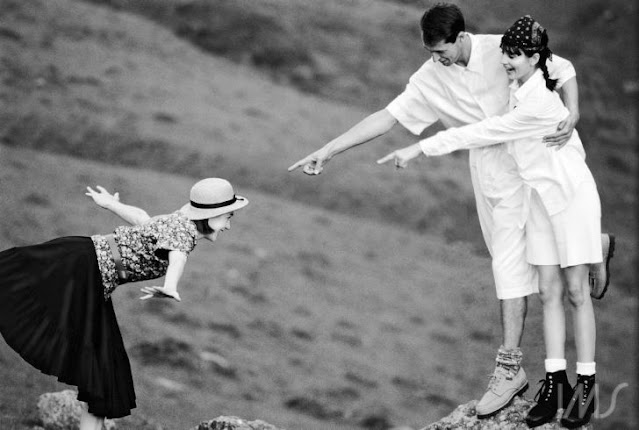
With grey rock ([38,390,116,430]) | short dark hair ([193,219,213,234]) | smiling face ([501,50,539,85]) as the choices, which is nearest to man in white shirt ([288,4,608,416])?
smiling face ([501,50,539,85])

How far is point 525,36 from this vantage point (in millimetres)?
5688

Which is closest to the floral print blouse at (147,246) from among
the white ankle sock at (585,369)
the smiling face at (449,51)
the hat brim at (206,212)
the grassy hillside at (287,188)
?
the hat brim at (206,212)

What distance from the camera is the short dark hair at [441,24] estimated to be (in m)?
5.87

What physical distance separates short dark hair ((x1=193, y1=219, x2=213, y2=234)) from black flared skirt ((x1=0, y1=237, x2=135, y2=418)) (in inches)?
20.5

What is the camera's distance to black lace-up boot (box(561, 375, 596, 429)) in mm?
5816

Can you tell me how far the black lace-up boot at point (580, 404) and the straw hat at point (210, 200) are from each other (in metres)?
1.93

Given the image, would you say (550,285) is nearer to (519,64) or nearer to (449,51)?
(519,64)

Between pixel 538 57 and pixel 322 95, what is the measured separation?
1227cm

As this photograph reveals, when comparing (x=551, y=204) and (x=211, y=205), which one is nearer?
(x=211, y=205)

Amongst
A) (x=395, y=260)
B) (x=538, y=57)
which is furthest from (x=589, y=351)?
(x=395, y=260)

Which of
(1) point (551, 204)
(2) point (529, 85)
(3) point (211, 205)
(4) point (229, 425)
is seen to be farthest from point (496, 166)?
(4) point (229, 425)

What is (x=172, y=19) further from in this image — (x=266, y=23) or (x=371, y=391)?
(x=371, y=391)

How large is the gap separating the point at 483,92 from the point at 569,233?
2.88 feet

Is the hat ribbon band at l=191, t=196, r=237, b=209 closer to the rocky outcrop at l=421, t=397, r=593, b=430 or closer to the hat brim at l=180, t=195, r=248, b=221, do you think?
the hat brim at l=180, t=195, r=248, b=221
